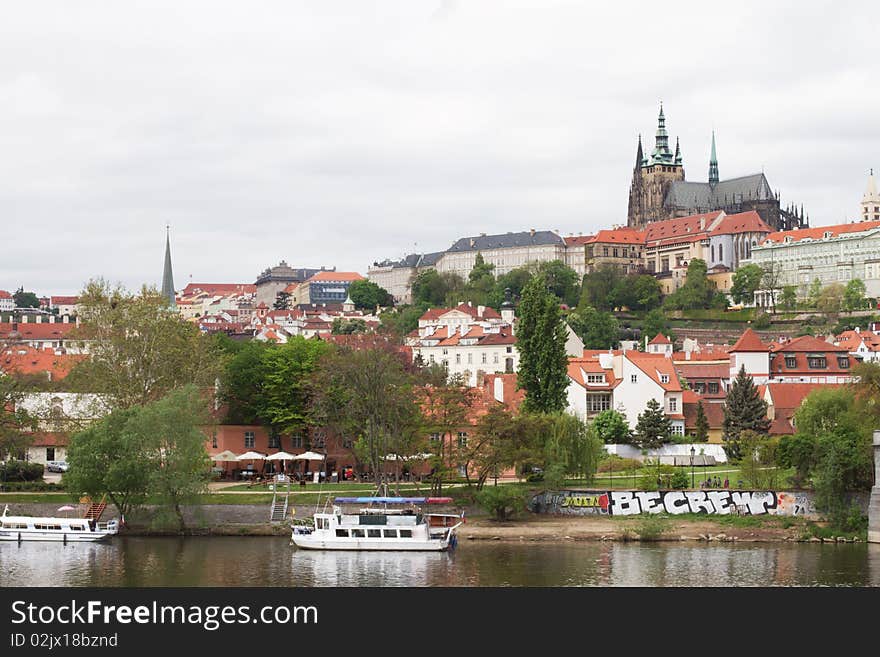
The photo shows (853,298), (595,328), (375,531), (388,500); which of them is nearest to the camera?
(375,531)

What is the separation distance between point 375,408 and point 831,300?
123218mm

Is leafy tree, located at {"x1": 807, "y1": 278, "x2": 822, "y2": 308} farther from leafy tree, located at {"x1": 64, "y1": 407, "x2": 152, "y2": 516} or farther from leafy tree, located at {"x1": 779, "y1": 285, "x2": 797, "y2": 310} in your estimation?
leafy tree, located at {"x1": 64, "y1": 407, "x2": 152, "y2": 516}

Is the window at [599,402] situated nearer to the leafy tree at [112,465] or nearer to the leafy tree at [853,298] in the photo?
the leafy tree at [112,465]

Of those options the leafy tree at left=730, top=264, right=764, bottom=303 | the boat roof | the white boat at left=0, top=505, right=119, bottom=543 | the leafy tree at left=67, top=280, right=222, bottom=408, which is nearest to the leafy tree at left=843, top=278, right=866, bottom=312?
the leafy tree at left=730, top=264, right=764, bottom=303

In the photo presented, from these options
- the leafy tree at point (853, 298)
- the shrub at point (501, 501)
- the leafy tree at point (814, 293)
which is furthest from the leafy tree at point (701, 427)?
the leafy tree at point (814, 293)

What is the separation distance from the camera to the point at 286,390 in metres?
72.8

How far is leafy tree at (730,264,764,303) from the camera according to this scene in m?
187

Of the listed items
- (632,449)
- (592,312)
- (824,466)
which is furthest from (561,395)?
(592,312)

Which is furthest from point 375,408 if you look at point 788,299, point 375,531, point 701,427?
point 788,299

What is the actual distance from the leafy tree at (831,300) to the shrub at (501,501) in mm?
121127

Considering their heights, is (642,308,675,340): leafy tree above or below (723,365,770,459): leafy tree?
above

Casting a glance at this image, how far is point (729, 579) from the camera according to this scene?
4531cm

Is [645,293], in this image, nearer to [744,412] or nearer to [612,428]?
[744,412]

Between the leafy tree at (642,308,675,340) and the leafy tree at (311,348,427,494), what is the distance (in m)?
105
